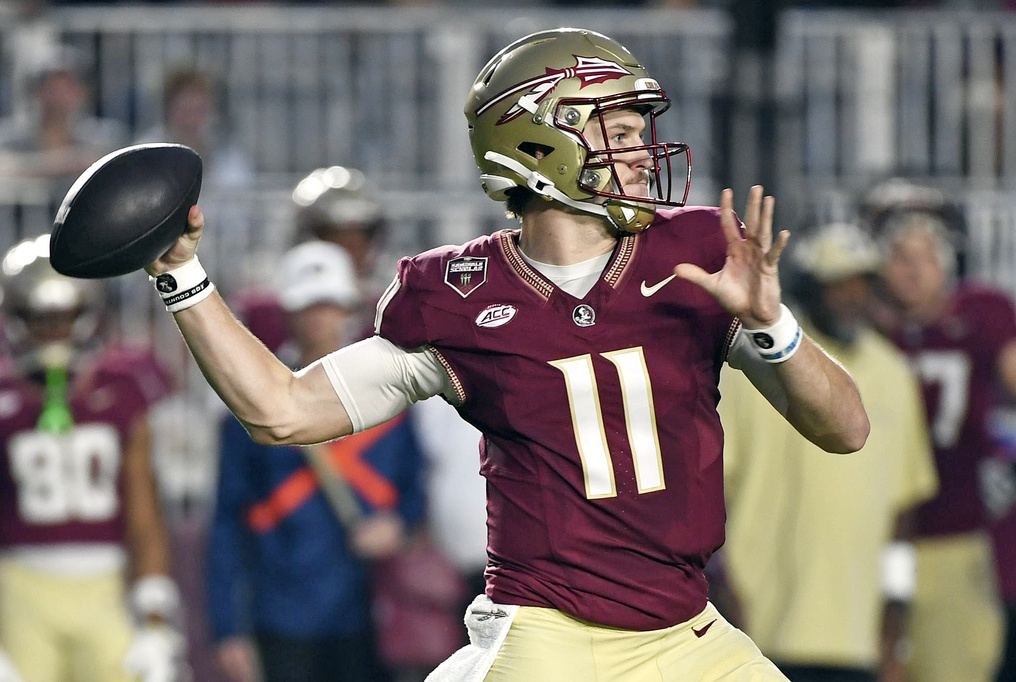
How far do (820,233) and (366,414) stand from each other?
10.6 ft

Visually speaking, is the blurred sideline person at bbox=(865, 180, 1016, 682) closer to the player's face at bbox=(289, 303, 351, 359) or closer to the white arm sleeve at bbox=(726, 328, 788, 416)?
the player's face at bbox=(289, 303, 351, 359)

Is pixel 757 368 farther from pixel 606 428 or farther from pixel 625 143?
pixel 625 143

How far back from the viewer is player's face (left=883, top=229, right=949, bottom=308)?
23.5 ft

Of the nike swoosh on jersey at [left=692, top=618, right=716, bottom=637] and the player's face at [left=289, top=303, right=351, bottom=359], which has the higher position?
the player's face at [left=289, top=303, right=351, bottom=359]

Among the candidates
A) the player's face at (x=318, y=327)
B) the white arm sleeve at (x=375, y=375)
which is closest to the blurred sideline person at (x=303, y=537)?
the player's face at (x=318, y=327)

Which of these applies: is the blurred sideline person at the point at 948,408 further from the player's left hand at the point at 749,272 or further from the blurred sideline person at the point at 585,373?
the player's left hand at the point at 749,272

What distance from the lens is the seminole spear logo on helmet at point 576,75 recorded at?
363cm

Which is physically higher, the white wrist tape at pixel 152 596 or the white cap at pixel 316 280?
the white cap at pixel 316 280

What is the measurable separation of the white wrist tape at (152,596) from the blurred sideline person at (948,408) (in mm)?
2770

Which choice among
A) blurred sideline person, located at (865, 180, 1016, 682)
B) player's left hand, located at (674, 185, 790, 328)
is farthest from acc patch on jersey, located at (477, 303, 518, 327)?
blurred sideline person, located at (865, 180, 1016, 682)

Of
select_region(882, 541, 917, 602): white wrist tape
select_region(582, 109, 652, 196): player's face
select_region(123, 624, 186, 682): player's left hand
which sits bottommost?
select_region(123, 624, 186, 682): player's left hand

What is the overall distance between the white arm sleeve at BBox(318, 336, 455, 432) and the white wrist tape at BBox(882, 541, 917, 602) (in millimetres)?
3280

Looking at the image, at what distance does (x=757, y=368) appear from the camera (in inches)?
139

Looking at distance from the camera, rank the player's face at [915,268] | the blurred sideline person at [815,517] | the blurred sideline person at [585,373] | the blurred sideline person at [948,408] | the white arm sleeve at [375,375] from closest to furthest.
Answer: the blurred sideline person at [585,373], the white arm sleeve at [375,375], the blurred sideline person at [815,517], the blurred sideline person at [948,408], the player's face at [915,268]
